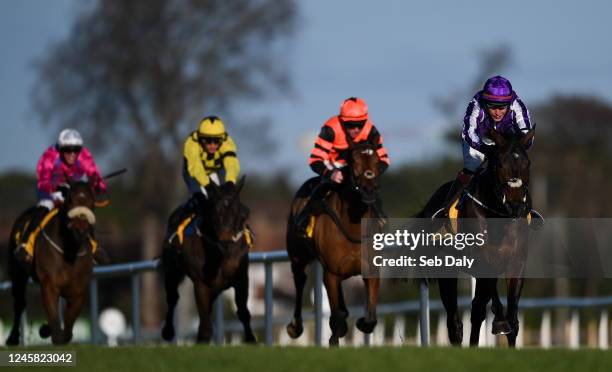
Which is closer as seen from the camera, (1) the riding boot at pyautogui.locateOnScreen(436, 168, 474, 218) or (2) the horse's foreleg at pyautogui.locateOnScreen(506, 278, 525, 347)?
(2) the horse's foreleg at pyautogui.locateOnScreen(506, 278, 525, 347)

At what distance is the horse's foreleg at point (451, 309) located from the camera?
1352 centimetres

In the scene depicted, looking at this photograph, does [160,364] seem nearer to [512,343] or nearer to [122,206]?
[512,343]

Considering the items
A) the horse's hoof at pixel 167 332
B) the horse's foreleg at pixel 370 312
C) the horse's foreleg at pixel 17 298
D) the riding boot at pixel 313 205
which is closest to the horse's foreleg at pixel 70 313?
the horse's hoof at pixel 167 332

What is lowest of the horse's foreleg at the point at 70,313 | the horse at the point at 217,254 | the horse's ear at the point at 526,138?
the horse's foreleg at the point at 70,313

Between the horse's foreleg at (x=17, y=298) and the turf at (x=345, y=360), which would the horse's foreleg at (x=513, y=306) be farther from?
the horse's foreleg at (x=17, y=298)

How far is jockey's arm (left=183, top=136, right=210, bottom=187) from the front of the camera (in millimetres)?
15125

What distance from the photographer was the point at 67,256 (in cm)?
1560

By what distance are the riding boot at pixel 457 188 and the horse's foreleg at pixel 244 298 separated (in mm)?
2347

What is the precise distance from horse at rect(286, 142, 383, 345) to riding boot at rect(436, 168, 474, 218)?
0.54m

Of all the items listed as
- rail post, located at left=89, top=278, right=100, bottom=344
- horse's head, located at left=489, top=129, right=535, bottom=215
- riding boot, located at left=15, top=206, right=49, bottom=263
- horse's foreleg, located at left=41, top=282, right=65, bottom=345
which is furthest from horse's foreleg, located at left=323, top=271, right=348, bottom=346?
rail post, located at left=89, top=278, right=100, bottom=344

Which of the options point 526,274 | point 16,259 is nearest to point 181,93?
point 16,259

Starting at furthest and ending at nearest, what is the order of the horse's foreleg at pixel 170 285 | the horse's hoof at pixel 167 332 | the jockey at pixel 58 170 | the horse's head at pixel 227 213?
Answer: 1. the horse's hoof at pixel 167 332
2. the horse's foreleg at pixel 170 285
3. the jockey at pixel 58 170
4. the horse's head at pixel 227 213

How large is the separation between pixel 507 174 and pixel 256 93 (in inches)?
1223

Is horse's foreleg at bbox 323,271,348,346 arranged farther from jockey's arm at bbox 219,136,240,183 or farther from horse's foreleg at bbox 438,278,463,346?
jockey's arm at bbox 219,136,240,183
